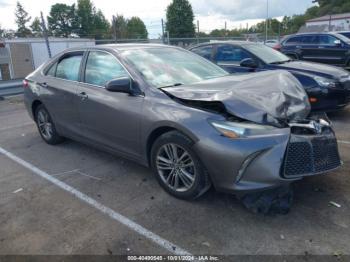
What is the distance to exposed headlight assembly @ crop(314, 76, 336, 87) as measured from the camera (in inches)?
235

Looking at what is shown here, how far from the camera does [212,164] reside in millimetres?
2945

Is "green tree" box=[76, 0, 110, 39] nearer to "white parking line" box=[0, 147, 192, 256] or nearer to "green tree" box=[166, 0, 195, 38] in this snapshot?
"green tree" box=[166, 0, 195, 38]

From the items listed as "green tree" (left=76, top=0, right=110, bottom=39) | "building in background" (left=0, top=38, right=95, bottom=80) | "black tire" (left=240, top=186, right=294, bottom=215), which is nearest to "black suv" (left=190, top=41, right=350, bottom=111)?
"black tire" (left=240, top=186, right=294, bottom=215)

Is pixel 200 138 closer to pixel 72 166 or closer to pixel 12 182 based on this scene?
pixel 72 166

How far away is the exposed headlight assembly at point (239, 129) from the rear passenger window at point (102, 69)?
1.44 meters

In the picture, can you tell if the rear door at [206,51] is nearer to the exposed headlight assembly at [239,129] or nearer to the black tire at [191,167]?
the black tire at [191,167]

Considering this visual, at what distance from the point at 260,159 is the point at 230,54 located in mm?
4850

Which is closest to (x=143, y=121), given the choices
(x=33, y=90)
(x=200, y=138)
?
(x=200, y=138)

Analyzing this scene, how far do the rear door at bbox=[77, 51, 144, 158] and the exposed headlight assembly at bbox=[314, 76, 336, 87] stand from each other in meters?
4.03

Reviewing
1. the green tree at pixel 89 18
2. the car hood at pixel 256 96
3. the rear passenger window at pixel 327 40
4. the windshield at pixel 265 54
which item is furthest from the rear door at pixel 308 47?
the green tree at pixel 89 18

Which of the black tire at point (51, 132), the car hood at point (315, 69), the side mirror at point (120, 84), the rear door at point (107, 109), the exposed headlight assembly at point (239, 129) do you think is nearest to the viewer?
the exposed headlight assembly at point (239, 129)

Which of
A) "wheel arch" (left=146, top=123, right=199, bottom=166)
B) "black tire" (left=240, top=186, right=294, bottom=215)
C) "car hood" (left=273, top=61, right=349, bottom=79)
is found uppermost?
"car hood" (left=273, top=61, right=349, bottom=79)

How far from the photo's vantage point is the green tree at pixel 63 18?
73438mm

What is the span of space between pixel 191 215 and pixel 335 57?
11732mm
